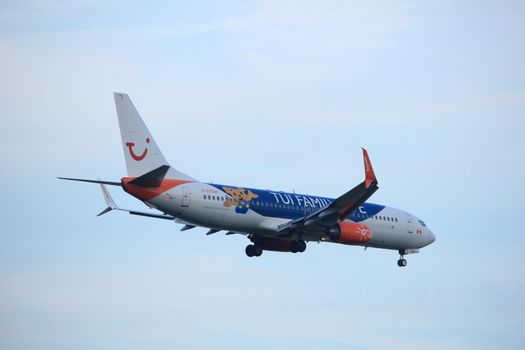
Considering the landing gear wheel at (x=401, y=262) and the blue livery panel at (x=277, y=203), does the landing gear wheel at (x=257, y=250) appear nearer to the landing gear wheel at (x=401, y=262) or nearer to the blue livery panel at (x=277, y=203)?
the blue livery panel at (x=277, y=203)

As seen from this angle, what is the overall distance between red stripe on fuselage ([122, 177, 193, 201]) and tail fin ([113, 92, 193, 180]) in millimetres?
582

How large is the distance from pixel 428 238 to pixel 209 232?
1702 centimetres

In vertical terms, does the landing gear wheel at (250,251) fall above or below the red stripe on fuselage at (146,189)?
below

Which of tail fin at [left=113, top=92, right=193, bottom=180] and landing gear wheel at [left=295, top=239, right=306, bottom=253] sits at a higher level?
tail fin at [left=113, top=92, right=193, bottom=180]

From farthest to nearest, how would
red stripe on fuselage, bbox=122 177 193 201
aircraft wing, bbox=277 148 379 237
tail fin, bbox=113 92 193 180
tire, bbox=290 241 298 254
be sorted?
1. tire, bbox=290 241 298 254
2. aircraft wing, bbox=277 148 379 237
3. tail fin, bbox=113 92 193 180
4. red stripe on fuselage, bbox=122 177 193 201

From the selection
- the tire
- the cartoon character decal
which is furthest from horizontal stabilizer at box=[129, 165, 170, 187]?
the tire

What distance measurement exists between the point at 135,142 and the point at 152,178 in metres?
2.48

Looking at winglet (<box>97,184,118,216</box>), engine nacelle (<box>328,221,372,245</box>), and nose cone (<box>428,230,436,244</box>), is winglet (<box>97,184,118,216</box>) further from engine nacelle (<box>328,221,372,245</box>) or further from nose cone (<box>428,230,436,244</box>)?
nose cone (<box>428,230,436,244</box>)

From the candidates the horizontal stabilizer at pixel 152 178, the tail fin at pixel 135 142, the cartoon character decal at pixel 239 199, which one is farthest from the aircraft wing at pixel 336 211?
the horizontal stabilizer at pixel 152 178

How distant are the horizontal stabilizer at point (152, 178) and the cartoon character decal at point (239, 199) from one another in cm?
538

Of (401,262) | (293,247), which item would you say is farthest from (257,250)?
(401,262)

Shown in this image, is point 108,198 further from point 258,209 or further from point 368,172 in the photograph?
point 368,172

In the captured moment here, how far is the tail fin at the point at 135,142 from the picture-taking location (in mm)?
64500

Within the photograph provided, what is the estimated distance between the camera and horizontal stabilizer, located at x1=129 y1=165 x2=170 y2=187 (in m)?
63.5
